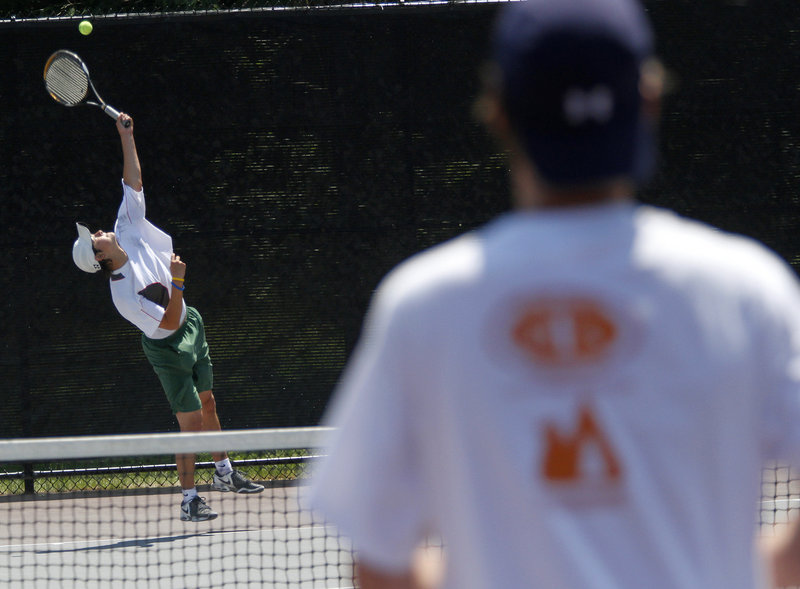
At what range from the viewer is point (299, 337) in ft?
24.7

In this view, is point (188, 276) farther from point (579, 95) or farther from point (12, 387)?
point (579, 95)

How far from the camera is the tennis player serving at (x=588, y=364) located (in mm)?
1009

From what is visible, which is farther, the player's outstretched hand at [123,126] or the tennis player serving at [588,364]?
the player's outstretched hand at [123,126]

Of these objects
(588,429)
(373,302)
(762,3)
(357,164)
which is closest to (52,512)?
(373,302)

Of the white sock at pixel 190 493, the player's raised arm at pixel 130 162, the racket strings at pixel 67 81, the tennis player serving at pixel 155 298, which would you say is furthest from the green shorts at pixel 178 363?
the racket strings at pixel 67 81

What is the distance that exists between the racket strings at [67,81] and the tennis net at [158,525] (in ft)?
7.29

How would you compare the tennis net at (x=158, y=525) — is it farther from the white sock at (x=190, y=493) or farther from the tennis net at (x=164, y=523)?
the white sock at (x=190, y=493)

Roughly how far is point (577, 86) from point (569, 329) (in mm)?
214

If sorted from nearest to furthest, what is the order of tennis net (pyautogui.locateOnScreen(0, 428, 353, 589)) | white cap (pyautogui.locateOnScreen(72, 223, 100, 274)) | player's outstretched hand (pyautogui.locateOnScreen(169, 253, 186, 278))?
tennis net (pyautogui.locateOnScreen(0, 428, 353, 589)), player's outstretched hand (pyautogui.locateOnScreen(169, 253, 186, 278)), white cap (pyautogui.locateOnScreen(72, 223, 100, 274))

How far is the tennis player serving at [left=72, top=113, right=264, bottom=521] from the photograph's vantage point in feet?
20.4

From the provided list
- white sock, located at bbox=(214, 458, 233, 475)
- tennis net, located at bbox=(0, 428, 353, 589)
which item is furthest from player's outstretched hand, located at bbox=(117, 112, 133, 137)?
white sock, located at bbox=(214, 458, 233, 475)

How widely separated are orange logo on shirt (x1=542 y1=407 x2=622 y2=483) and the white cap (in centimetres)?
594

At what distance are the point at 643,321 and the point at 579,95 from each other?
21 cm

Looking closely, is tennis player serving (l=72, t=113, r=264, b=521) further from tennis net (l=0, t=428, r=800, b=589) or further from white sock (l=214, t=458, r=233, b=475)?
tennis net (l=0, t=428, r=800, b=589)
